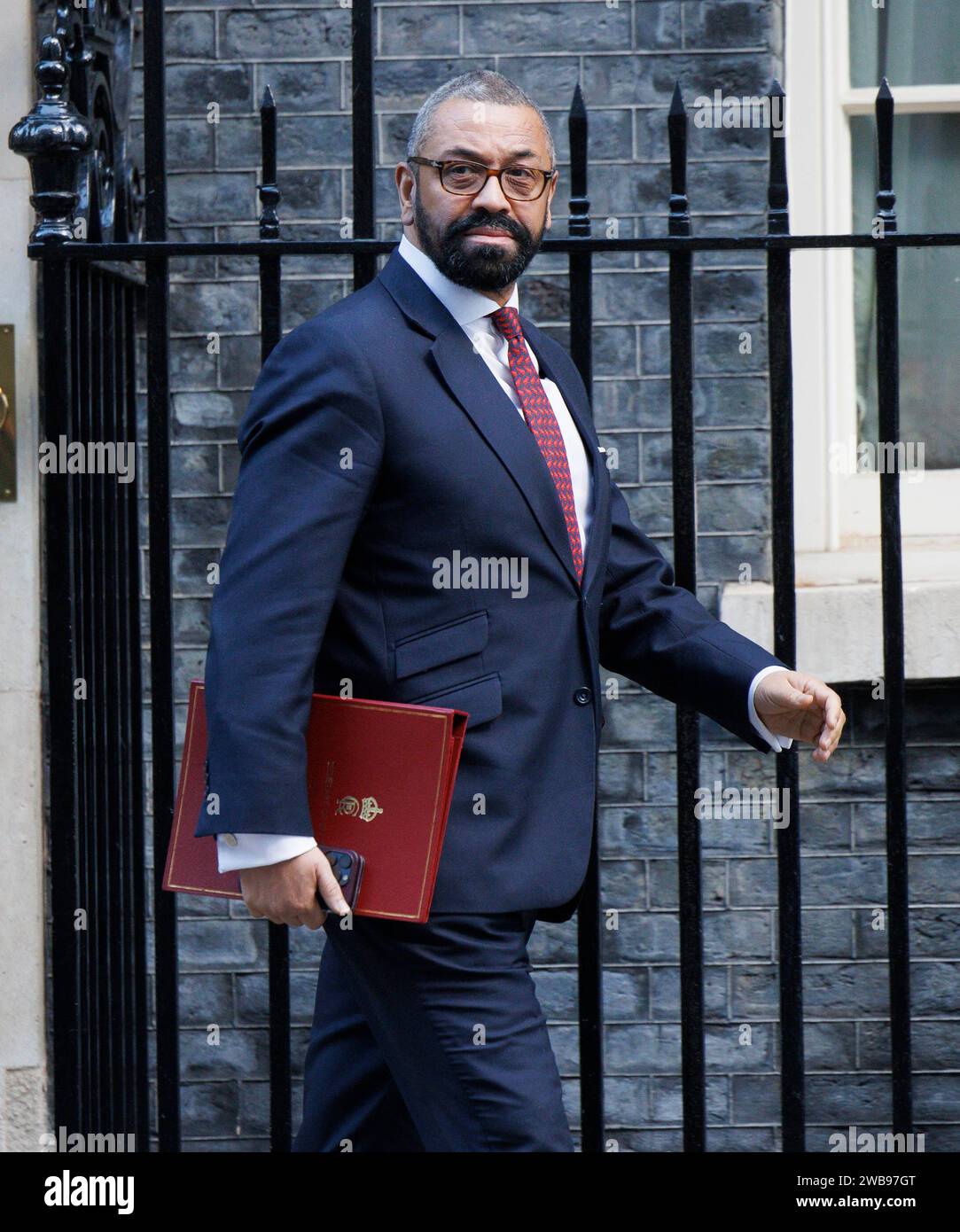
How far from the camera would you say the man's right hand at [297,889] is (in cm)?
236

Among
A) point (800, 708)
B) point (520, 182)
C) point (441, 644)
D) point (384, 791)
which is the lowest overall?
point (384, 791)

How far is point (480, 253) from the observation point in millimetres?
2537

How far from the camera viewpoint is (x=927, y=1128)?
4.32m

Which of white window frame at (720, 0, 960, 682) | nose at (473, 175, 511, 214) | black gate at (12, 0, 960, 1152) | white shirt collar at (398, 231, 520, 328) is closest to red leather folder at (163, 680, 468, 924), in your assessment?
black gate at (12, 0, 960, 1152)

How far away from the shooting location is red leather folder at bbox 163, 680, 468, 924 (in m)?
2.40

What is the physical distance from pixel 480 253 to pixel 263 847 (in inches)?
38.1

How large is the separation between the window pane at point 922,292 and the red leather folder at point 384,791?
8.16ft

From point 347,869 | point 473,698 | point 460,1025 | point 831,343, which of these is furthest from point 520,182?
point 831,343

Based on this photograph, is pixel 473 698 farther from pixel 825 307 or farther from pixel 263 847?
pixel 825 307

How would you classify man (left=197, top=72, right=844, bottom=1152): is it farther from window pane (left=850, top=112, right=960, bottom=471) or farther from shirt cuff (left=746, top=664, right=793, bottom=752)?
window pane (left=850, top=112, right=960, bottom=471)

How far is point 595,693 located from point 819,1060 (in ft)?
6.79
